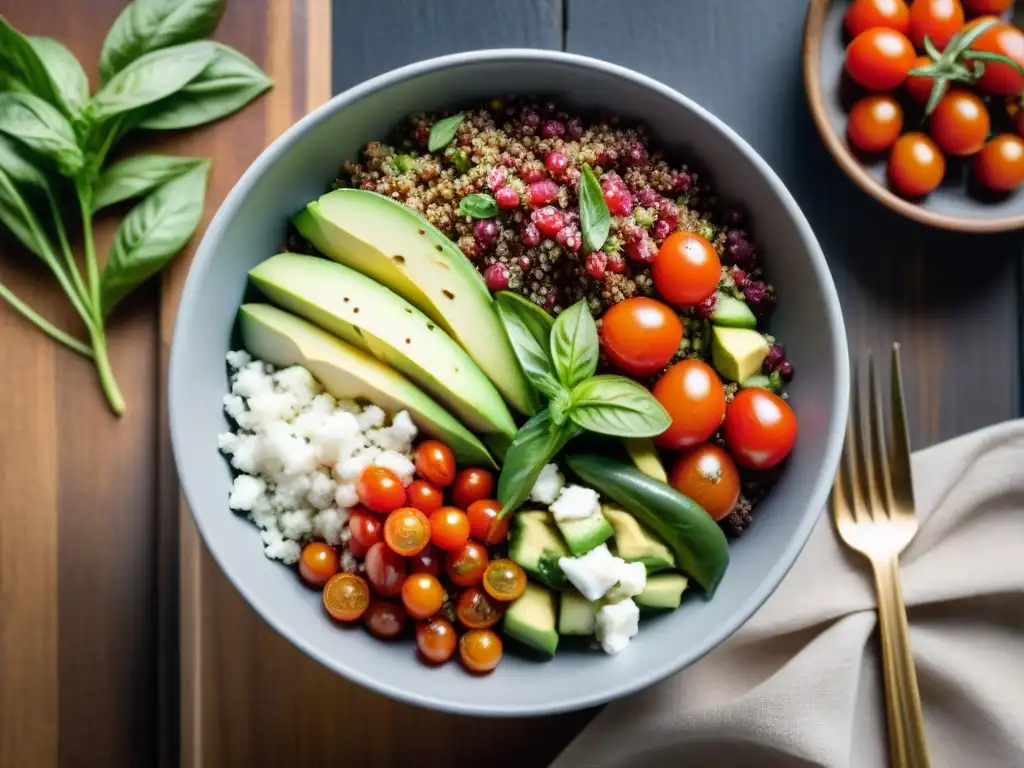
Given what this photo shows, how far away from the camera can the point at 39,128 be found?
1.21 m

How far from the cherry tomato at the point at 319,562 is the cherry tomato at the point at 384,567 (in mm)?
50

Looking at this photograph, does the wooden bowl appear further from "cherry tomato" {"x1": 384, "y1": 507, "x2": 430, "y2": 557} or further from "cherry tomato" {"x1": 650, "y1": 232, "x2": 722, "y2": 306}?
"cherry tomato" {"x1": 384, "y1": 507, "x2": 430, "y2": 557}

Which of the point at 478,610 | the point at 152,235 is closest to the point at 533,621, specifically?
the point at 478,610

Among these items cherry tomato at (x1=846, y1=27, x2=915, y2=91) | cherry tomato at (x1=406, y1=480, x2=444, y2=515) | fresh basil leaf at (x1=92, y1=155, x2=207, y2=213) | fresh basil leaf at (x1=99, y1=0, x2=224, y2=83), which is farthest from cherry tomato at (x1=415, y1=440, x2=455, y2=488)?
cherry tomato at (x1=846, y1=27, x2=915, y2=91)

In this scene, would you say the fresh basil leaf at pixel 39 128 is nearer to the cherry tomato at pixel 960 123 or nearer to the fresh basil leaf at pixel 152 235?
the fresh basil leaf at pixel 152 235

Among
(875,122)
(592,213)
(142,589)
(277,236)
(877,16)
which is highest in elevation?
(877,16)

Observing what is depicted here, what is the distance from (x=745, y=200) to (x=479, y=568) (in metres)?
0.55

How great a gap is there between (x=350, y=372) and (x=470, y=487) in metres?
0.19

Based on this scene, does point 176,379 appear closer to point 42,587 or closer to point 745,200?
point 42,587

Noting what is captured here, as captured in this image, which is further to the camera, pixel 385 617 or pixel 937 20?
pixel 937 20

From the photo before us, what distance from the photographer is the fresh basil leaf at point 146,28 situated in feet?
4.12

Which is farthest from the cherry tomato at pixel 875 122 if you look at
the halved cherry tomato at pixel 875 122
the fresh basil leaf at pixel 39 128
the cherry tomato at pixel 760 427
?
the fresh basil leaf at pixel 39 128

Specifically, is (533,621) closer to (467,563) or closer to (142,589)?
(467,563)

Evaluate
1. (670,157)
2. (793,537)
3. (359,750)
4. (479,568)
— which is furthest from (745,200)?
(359,750)
